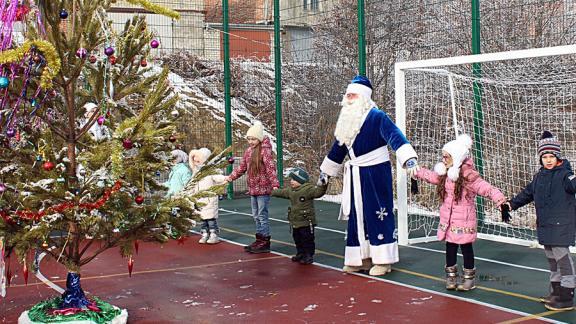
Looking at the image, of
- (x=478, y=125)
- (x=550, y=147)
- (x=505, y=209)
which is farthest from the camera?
(x=478, y=125)

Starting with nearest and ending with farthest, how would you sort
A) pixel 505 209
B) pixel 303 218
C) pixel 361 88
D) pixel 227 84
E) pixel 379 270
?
pixel 505 209 < pixel 379 270 < pixel 361 88 < pixel 303 218 < pixel 227 84

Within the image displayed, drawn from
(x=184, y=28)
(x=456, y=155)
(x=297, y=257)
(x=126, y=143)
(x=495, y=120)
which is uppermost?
(x=184, y=28)

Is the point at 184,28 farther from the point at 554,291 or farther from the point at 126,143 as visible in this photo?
the point at 554,291

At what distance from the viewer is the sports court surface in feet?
19.1

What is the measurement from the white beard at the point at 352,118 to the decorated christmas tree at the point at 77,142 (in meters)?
2.11

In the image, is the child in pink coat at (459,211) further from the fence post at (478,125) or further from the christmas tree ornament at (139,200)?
the fence post at (478,125)

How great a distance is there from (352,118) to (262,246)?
2341 mm

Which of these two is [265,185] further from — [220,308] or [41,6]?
[41,6]

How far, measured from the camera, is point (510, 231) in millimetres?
9734

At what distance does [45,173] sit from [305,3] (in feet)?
43.8

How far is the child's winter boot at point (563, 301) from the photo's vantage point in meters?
5.85

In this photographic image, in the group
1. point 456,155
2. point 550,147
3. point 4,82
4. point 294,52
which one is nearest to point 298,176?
point 456,155

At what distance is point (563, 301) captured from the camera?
5871 millimetres

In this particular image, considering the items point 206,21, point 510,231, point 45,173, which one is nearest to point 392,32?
point 206,21
